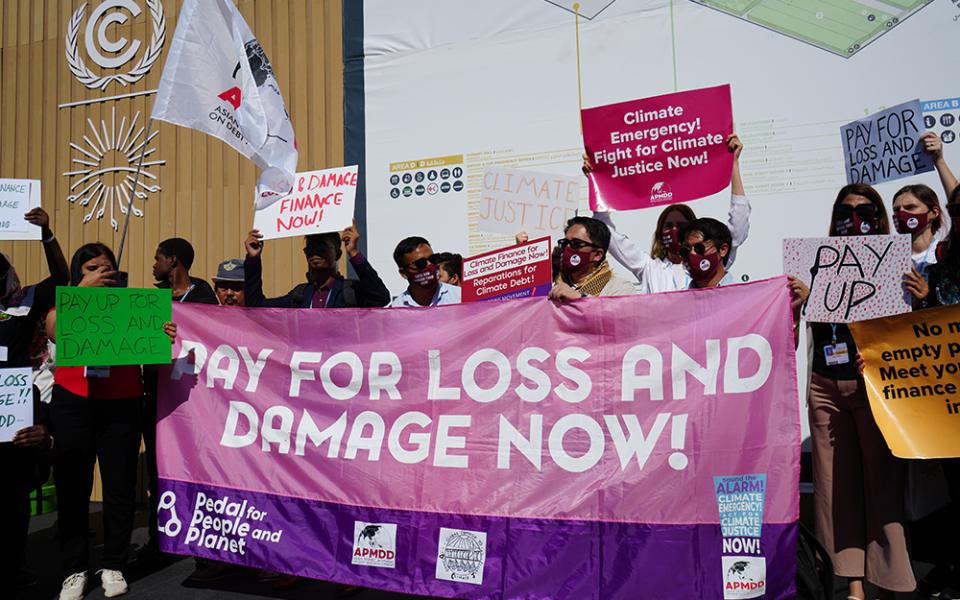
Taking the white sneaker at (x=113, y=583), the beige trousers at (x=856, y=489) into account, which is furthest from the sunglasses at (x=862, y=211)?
the white sneaker at (x=113, y=583)

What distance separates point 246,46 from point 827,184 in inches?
161

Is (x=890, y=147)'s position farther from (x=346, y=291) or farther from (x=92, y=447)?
(x=92, y=447)

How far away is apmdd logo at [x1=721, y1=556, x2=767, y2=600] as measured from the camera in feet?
10.6

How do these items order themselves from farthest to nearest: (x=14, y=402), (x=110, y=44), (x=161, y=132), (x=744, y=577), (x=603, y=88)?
(x=110, y=44)
(x=161, y=132)
(x=603, y=88)
(x=14, y=402)
(x=744, y=577)

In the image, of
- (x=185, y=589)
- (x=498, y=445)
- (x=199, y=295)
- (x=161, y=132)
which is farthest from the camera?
(x=161, y=132)

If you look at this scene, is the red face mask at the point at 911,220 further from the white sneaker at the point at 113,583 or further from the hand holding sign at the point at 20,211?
the white sneaker at the point at 113,583

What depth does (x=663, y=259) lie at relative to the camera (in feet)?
16.4

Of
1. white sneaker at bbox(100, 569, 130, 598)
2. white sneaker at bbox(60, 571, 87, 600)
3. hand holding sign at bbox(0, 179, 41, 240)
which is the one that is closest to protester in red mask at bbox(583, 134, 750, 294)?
hand holding sign at bbox(0, 179, 41, 240)

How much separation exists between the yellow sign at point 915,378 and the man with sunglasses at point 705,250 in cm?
69

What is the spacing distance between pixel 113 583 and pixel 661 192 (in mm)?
3849

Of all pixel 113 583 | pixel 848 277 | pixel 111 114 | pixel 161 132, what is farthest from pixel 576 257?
pixel 111 114

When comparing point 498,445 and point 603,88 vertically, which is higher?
point 603,88

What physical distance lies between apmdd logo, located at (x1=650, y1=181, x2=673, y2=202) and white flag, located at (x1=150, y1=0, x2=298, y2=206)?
230 centimetres

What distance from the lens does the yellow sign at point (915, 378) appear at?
340 centimetres
